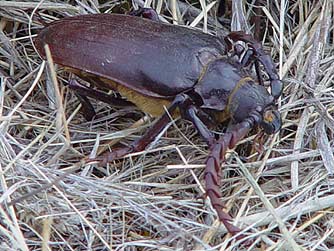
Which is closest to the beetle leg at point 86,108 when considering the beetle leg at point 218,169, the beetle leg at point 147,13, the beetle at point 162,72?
the beetle at point 162,72

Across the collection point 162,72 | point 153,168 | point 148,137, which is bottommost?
point 153,168

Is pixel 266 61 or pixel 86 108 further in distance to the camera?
pixel 86 108

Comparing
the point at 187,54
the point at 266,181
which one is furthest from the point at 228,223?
the point at 187,54


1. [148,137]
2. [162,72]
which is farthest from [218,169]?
[162,72]

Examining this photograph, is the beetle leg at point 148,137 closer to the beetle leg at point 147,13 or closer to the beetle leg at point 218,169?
the beetle leg at point 218,169

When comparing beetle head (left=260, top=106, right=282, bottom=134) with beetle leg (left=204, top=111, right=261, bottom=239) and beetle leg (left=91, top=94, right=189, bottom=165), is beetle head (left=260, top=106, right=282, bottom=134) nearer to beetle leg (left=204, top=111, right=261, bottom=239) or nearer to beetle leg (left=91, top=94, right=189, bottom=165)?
beetle leg (left=204, top=111, right=261, bottom=239)

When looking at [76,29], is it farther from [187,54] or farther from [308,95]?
[308,95]

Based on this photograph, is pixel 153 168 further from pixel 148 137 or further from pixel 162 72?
pixel 162 72
